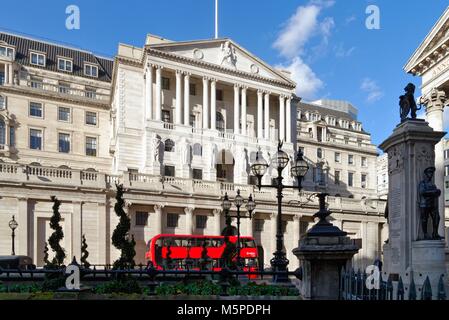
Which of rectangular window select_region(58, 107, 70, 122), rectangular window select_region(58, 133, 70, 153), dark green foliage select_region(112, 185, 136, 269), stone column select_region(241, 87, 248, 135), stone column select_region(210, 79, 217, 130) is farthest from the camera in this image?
rectangular window select_region(58, 107, 70, 122)

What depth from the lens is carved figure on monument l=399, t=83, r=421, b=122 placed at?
15773 millimetres

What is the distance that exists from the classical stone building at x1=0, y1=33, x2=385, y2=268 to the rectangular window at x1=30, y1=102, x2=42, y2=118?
5.6 inches

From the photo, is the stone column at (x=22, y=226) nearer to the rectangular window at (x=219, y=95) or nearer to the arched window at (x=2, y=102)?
the arched window at (x=2, y=102)

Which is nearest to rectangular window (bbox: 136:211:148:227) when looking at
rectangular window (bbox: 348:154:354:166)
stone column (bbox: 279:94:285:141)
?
stone column (bbox: 279:94:285:141)

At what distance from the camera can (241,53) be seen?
6588 centimetres

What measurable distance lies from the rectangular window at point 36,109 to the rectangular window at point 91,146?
7.59m

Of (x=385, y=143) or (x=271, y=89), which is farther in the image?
(x=271, y=89)

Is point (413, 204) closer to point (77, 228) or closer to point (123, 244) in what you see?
point (123, 244)

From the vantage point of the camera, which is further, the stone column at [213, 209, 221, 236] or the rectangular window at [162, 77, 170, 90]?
the rectangular window at [162, 77, 170, 90]

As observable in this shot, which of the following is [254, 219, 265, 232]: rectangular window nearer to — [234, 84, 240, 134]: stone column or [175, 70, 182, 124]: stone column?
[234, 84, 240, 134]: stone column

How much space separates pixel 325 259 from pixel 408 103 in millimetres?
8864
